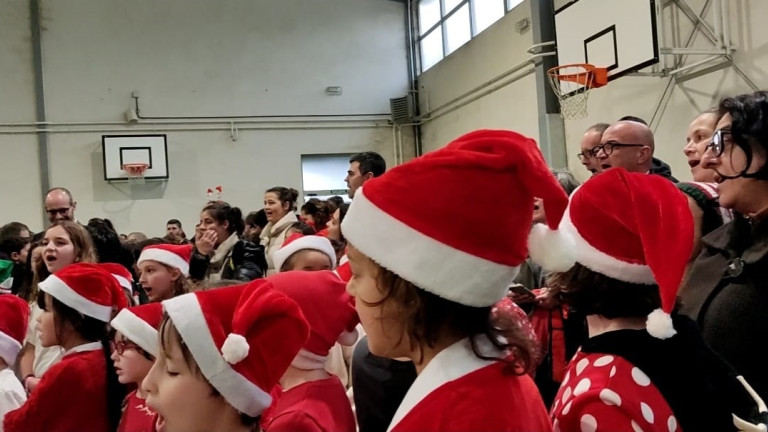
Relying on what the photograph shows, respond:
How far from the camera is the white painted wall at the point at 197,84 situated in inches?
381

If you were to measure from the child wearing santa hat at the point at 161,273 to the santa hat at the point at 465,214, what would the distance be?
7.91 feet

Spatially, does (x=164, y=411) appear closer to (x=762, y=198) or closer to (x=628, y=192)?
(x=628, y=192)

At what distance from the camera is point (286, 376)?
1795 mm

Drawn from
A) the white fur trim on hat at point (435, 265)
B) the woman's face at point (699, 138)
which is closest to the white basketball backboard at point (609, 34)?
the woman's face at point (699, 138)

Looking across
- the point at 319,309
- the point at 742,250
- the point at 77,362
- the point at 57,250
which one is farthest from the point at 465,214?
the point at 57,250

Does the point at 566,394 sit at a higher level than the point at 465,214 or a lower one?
lower

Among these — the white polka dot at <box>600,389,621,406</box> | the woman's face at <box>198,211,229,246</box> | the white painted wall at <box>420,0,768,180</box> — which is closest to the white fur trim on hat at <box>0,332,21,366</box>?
the woman's face at <box>198,211,229,246</box>

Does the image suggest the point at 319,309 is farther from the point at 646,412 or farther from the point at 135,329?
the point at 646,412

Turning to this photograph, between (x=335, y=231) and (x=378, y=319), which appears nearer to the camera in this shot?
(x=378, y=319)

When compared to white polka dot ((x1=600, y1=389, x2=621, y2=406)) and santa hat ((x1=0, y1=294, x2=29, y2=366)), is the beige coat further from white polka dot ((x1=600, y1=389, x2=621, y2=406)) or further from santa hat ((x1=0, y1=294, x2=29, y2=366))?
white polka dot ((x1=600, y1=389, x2=621, y2=406))

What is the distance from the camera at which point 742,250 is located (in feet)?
5.63

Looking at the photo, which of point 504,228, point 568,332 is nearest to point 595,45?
point 568,332

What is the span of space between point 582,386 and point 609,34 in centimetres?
552

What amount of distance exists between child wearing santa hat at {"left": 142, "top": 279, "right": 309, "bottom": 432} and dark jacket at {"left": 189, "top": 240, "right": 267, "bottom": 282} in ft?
7.48
